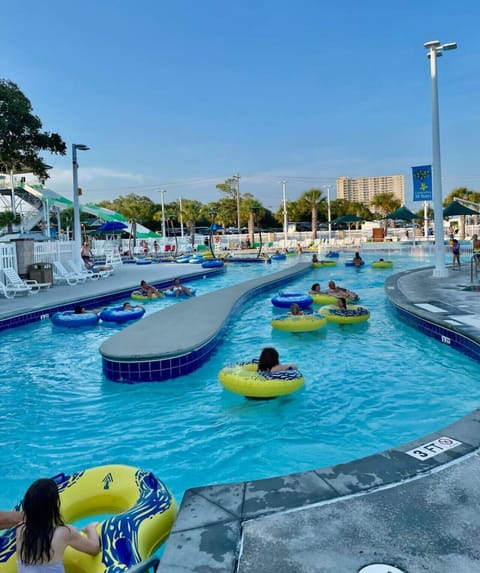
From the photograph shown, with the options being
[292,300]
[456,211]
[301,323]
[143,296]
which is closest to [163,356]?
[301,323]

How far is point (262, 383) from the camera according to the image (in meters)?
5.07

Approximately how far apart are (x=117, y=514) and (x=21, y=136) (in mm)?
13484

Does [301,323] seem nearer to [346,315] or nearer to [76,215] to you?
[346,315]

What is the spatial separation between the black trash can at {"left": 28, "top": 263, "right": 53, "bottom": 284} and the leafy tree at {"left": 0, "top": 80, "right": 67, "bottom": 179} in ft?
10.1

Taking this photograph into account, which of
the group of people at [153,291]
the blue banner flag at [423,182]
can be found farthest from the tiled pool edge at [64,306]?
the blue banner flag at [423,182]

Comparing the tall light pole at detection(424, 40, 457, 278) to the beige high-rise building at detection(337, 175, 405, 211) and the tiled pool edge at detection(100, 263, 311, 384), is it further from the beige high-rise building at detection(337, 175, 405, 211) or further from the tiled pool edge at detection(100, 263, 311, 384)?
the beige high-rise building at detection(337, 175, 405, 211)

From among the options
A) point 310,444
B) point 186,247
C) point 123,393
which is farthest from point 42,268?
point 186,247

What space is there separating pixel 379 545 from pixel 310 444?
237 cm

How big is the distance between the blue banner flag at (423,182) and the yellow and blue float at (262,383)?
10967 millimetres

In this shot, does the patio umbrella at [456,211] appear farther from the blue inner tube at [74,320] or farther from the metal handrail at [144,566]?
the metal handrail at [144,566]

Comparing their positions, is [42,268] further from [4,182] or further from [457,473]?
[4,182]

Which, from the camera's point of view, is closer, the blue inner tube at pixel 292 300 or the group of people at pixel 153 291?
the blue inner tube at pixel 292 300

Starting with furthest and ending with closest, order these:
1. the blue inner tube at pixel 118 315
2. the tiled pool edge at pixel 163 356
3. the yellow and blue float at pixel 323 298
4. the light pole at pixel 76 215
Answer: the light pole at pixel 76 215 < the yellow and blue float at pixel 323 298 < the blue inner tube at pixel 118 315 < the tiled pool edge at pixel 163 356

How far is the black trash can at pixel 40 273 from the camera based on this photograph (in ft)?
45.9
